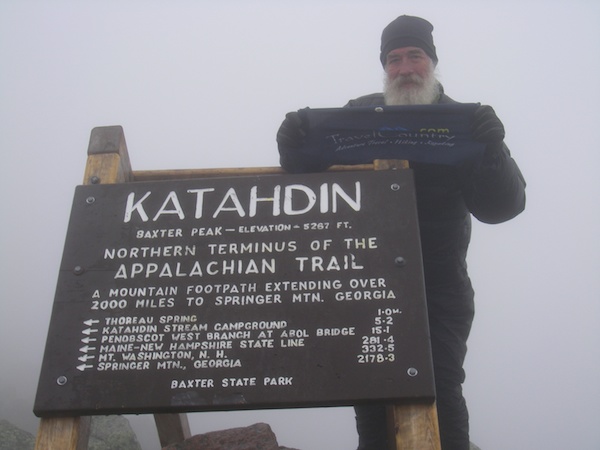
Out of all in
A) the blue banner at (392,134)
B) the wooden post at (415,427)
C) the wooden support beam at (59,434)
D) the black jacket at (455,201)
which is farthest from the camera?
the black jacket at (455,201)

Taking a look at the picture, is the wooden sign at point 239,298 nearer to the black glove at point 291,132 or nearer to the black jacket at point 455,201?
the black glove at point 291,132

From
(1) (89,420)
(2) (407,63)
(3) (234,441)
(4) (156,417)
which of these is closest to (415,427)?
(1) (89,420)

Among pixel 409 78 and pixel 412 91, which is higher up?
pixel 409 78

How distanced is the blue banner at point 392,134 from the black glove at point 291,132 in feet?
0.19

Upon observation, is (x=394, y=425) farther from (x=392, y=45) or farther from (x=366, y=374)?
(x=392, y=45)

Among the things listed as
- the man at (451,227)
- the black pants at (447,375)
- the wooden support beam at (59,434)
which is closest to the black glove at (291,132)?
the man at (451,227)

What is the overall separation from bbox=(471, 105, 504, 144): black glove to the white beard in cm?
106

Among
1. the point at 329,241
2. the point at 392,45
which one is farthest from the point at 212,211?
the point at 392,45

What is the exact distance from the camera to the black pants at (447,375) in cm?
409

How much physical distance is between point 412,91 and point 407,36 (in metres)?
0.54

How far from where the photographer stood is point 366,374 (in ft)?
10.5

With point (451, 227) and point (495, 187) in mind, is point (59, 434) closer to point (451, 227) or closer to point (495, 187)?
point (451, 227)

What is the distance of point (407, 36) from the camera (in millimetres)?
5270

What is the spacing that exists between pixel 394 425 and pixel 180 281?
131cm
